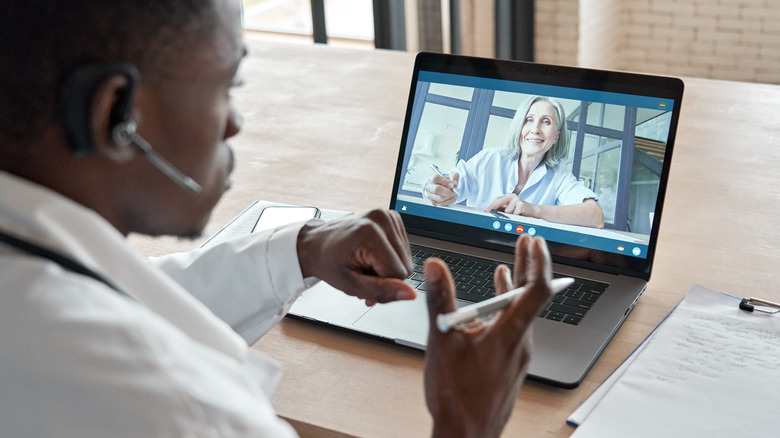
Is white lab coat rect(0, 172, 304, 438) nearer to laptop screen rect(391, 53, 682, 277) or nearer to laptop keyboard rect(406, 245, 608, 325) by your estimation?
laptop keyboard rect(406, 245, 608, 325)

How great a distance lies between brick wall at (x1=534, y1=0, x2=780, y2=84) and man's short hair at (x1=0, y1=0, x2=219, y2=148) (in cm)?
336

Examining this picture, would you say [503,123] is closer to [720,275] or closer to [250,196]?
[720,275]

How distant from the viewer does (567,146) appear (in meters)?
1.08

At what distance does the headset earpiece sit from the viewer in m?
0.57

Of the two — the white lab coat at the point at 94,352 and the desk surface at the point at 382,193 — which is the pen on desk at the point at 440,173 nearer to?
the desk surface at the point at 382,193

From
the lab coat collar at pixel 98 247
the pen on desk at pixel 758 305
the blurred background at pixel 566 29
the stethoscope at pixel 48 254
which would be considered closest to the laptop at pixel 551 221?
the pen on desk at pixel 758 305

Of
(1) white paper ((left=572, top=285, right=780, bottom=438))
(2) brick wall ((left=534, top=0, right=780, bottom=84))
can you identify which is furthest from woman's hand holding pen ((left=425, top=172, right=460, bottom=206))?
→ (2) brick wall ((left=534, top=0, right=780, bottom=84))

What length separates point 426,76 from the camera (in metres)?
1.20

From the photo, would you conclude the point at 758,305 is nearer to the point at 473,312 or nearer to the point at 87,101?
the point at 473,312

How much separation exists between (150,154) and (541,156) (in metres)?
0.60

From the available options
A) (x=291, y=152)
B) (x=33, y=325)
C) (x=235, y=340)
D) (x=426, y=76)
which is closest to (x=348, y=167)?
(x=291, y=152)

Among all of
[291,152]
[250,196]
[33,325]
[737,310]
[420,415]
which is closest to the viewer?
[33,325]

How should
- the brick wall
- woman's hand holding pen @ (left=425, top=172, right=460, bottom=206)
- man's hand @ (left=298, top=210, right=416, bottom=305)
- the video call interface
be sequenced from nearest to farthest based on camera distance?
1. man's hand @ (left=298, top=210, right=416, bottom=305)
2. the video call interface
3. woman's hand holding pen @ (left=425, top=172, right=460, bottom=206)
4. the brick wall

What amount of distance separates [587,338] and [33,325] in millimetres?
619
